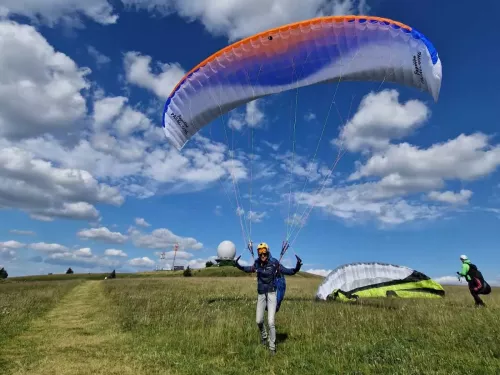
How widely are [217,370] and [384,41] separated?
11007 millimetres

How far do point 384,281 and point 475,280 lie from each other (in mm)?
6528

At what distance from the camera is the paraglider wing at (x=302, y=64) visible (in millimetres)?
12375

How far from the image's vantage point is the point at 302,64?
14383mm

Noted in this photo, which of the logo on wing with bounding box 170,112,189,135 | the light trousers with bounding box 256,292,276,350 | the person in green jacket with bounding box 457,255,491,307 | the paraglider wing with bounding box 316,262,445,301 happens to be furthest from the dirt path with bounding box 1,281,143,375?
the person in green jacket with bounding box 457,255,491,307

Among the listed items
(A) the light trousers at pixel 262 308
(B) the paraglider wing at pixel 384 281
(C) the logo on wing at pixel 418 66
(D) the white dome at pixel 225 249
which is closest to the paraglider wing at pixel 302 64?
(C) the logo on wing at pixel 418 66

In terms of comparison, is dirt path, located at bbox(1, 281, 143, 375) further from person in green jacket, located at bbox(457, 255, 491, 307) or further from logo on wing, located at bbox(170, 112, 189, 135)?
person in green jacket, located at bbox(457, 255, 491, 307)

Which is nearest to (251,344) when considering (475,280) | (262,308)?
(262,308)

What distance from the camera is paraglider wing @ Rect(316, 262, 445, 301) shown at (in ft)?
71.4

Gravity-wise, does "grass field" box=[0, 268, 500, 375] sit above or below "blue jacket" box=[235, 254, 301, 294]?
below

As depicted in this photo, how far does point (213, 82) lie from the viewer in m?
15.0

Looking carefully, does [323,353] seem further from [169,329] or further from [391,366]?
[169,329]

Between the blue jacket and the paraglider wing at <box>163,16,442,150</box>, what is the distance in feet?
23.8

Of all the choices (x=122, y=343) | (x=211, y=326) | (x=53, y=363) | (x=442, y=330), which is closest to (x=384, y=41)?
(x=442, y=330)

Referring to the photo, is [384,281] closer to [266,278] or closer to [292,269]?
[292,269]
